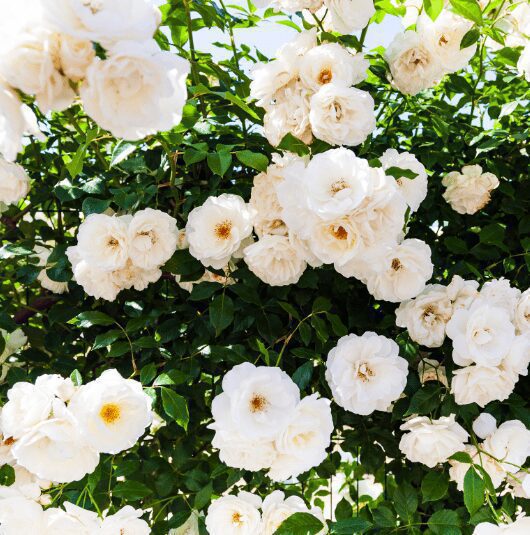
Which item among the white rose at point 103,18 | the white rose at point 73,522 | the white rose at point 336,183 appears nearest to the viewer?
the white rose at point 103,18

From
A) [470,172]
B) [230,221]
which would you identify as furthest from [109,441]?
[470,172]

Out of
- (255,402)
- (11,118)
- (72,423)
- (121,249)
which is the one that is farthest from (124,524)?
(11,118)

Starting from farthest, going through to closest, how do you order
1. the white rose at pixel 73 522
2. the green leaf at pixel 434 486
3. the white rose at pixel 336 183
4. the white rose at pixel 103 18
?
1. the green leaf at pixel 434 486
2. the white rose at pixel 73 522
3. the white rose at pixel 336 183
4. the white rose at pixel 103 18

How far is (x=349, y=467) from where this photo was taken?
1902 millimetres

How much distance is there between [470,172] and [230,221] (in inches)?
20.4

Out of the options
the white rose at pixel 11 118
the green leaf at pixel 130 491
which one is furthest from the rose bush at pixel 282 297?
the white rose at pixel 11 118

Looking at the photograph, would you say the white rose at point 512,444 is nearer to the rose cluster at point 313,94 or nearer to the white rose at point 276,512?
the white rose at point 276,512

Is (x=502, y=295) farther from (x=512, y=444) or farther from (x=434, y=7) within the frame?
(x=434, y=7)

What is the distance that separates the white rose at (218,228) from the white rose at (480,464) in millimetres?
543

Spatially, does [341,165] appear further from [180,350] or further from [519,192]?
[519,192]

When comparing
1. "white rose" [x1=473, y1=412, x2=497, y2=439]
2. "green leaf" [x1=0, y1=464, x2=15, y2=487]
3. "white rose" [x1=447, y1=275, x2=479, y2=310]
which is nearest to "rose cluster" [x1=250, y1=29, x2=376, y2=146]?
"white rose" [x1=447, y1=275, x2=479, y2=310]

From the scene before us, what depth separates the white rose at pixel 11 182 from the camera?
1.18m

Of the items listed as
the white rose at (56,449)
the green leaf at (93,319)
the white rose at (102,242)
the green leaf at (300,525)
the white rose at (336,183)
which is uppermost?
the white rose at (336,183)

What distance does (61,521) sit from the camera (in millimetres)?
1007
